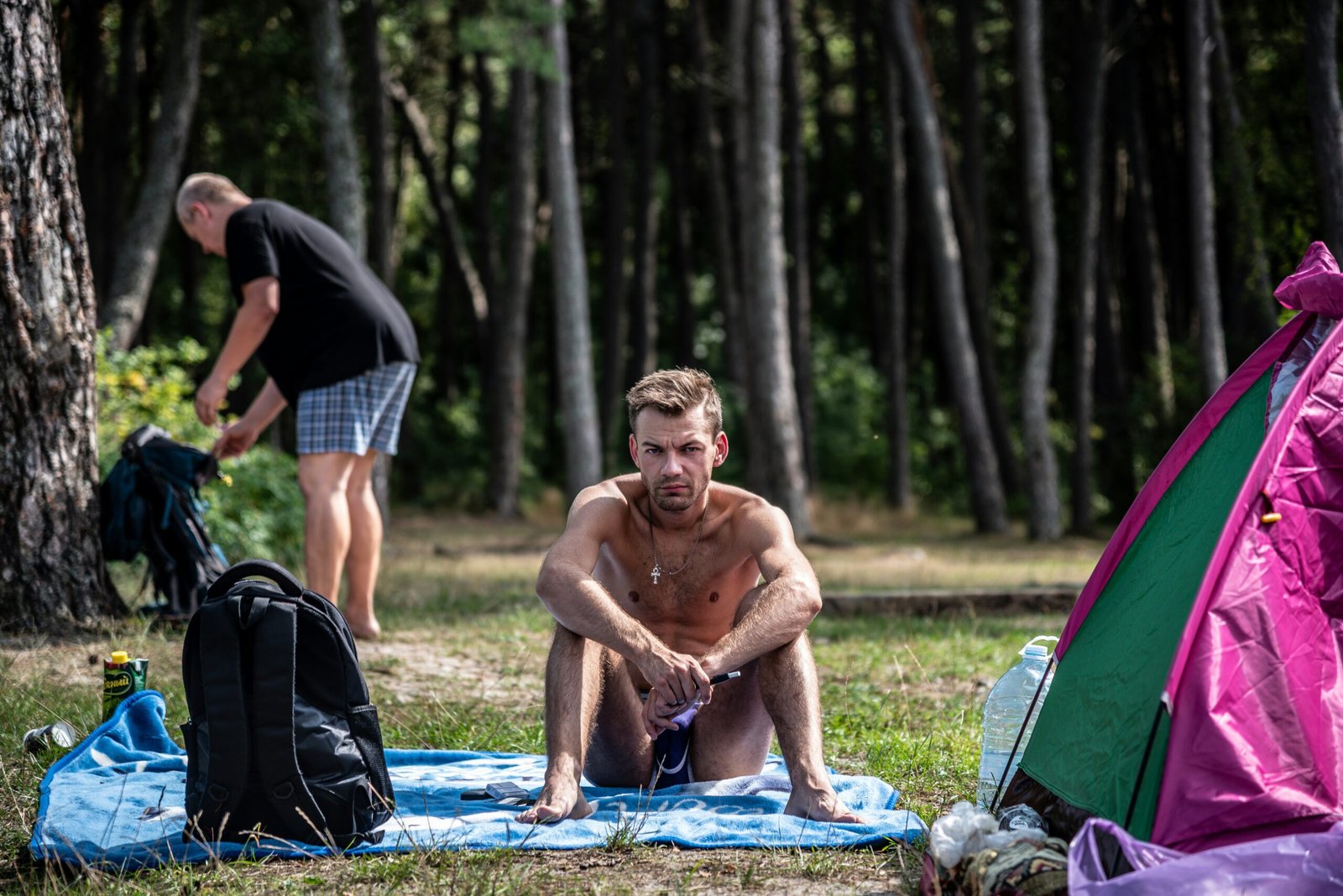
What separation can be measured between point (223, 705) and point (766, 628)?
1.43 metres

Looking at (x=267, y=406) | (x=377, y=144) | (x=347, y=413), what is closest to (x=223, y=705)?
(x=347, y=413)

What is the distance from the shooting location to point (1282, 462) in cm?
320

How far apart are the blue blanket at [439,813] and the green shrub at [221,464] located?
4.31 meters

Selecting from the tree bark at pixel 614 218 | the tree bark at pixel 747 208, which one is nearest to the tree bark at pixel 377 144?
the tree bark at pixel 614 218

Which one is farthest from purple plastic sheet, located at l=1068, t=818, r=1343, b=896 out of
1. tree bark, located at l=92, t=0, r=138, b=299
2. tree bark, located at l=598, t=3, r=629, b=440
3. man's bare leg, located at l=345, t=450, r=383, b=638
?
tree bark, located at l=598, t=3, r=629, b=440

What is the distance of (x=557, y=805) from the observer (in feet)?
12.3

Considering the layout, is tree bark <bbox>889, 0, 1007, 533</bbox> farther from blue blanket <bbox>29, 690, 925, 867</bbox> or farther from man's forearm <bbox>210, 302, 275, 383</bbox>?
blue blanket <bbox>29, 690, 925, 867</bbox>

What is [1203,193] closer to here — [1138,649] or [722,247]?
[722,247]

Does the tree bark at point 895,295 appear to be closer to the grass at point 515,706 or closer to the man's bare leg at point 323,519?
the grass at point 515,706

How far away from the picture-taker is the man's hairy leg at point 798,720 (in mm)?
3797

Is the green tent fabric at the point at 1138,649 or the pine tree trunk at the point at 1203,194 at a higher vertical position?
the pine tree trunk at the point at 1203,194

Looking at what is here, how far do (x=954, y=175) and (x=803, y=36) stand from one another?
245 inches

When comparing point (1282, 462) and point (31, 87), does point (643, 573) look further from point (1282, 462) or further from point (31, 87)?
point (31, 87)

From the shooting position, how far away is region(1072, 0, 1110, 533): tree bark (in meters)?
16.0
